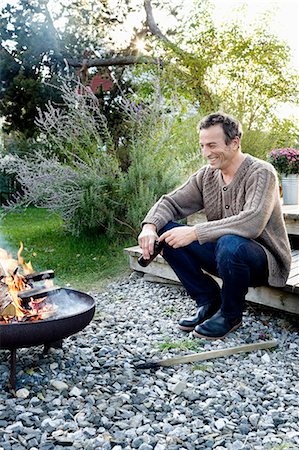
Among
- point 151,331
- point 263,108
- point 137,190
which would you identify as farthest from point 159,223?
point 263,108

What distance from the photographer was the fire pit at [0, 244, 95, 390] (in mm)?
2051

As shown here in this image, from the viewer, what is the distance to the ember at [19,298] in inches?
86.6

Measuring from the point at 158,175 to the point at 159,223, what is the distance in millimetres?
2292

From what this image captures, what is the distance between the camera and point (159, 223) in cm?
297

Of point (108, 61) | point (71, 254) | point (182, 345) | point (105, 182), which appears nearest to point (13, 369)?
point (182, 345)

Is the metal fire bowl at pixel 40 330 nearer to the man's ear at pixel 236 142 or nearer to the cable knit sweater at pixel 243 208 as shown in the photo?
the cable knit sweater at pixel 243 208

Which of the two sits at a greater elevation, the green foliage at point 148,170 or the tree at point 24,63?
the tree at point 24,63

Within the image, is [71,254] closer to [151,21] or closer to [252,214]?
[252,214]

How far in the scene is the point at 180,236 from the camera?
2.74 metres

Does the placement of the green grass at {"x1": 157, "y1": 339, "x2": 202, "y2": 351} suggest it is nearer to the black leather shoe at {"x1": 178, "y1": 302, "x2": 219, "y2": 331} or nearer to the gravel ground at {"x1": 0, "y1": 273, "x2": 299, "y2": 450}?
the gravel ground at {"x1": 0, "y1": 273, "x2": 299, "y2": 450}

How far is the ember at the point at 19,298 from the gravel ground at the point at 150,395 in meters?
0.24

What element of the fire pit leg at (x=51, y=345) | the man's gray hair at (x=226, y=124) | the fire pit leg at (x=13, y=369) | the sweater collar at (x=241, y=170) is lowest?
the fire pit leg at (x=51, y=345)

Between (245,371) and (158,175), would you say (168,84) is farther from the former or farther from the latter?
(245,371)

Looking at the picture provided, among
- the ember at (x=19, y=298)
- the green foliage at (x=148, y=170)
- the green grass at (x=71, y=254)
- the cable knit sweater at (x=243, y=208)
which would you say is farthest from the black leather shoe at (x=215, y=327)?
the green foliage at (x=148, y=170)
